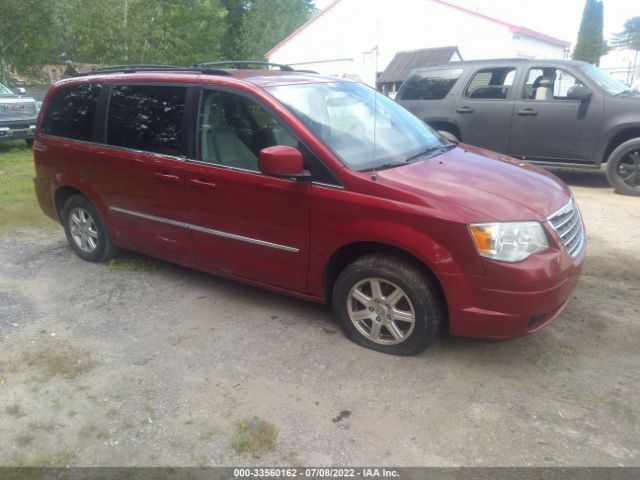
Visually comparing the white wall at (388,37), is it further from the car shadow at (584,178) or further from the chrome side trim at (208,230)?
the chrome side trim at (208,230)

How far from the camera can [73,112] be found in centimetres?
498

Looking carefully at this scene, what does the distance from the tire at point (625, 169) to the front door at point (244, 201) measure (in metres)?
5.82

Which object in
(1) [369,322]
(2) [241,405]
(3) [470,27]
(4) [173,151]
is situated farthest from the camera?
(3) [470,27]

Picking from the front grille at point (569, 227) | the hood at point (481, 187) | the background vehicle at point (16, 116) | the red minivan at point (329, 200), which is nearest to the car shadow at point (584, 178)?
the red minivan at point (329, 200)

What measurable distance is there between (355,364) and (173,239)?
6.25 feet

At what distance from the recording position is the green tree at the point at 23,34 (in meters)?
16.8

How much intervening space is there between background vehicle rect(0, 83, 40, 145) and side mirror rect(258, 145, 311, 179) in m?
11.8

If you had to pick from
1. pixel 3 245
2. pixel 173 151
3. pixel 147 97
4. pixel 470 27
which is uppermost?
pixel 470 27

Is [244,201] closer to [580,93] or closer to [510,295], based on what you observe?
[510,295]

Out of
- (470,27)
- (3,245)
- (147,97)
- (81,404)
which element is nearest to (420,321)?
(81,404)

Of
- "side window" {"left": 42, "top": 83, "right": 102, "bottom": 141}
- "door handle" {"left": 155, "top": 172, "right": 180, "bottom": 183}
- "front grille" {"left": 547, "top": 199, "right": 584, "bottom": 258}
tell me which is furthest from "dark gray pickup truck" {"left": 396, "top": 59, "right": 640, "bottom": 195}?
"door handle" {"left": 155, "top": 172, "right": 180, "bottom": 183}

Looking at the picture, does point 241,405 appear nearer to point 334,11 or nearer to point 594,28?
point 334,11

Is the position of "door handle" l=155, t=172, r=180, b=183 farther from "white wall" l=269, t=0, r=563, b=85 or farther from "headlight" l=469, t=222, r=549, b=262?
"white wall" l=269, t=0, r=563, b=85

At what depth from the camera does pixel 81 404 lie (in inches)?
122
